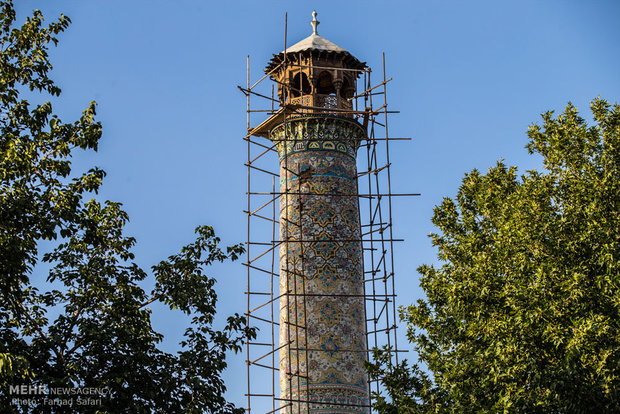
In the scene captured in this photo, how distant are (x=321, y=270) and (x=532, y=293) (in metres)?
6.45

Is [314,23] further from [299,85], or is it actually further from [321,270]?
[321,270]

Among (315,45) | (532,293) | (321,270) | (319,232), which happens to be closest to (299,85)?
(315,45)

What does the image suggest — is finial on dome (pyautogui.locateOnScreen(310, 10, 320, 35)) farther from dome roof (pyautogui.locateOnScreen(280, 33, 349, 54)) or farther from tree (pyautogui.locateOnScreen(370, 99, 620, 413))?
tree (pyautogui.locateOnScreen(370, 99, 620, 413))

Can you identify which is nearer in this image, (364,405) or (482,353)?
(482,353)

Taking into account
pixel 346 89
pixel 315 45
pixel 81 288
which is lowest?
pixel 81 288

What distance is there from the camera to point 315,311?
2052 centimetres

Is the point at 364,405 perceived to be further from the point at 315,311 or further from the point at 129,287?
the point at 129,287

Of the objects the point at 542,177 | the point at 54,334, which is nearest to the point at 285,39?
the point at 542,177

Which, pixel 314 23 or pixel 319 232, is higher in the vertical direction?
pixel 314 23

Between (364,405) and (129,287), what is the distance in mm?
8034

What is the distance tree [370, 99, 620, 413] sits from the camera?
14.7 metres

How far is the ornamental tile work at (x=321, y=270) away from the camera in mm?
19984

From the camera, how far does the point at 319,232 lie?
2120cm

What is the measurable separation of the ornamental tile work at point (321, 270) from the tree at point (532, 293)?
124 inches
